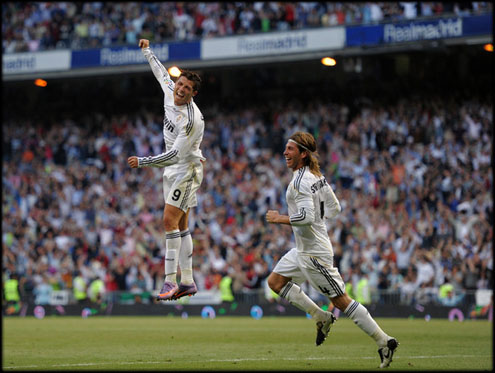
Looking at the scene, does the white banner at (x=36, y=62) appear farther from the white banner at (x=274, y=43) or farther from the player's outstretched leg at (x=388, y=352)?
the player's outstretched leg at (x=388, y=352)

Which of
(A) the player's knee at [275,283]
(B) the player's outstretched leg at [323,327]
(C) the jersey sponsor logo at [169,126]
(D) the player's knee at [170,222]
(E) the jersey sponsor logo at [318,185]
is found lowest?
(B) the player's outstretched leg at [323,327]

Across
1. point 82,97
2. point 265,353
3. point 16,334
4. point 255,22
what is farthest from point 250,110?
point 265,353

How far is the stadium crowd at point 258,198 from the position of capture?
2705cm

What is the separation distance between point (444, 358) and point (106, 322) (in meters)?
13.6

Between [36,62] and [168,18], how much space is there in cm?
563

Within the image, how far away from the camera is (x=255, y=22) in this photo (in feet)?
108

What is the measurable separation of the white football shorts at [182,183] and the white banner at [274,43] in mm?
18316

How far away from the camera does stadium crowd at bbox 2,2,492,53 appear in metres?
30.3

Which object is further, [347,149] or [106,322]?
[347,149]

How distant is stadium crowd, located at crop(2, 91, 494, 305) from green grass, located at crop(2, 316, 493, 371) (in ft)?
10.3

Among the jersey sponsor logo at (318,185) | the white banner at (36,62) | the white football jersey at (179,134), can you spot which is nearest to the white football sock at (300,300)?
the jersey sponsor logo at (318,185)

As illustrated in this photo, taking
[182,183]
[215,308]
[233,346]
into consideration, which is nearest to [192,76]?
[182,183]

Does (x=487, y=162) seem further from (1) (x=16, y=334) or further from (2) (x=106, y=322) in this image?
Result: (1) (x=16, y=334)

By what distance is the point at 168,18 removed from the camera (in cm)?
3491
